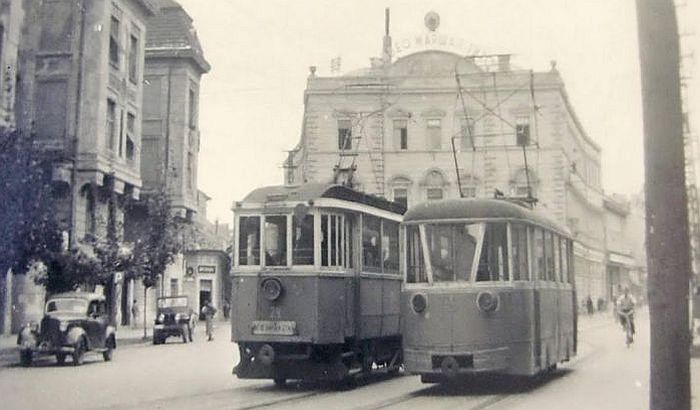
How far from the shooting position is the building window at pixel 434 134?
54688 millimetres

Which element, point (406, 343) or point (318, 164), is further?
point (318, 164)

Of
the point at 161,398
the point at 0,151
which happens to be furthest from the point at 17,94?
the point at 161,398

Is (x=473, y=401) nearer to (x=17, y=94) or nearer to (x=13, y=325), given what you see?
(x=13, y=325)

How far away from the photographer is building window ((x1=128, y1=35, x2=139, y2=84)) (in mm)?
39625

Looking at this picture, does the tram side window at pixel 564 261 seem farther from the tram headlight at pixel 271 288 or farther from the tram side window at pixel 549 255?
the tram headlight at pixel 271 288

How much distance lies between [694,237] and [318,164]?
24.6 meters

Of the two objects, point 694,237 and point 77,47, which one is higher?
point 77,47

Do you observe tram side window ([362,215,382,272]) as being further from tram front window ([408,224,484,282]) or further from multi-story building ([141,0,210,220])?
multi-story building ([141,0,210,220])

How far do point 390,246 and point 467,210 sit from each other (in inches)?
145

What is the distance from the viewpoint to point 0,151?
23.2 metres

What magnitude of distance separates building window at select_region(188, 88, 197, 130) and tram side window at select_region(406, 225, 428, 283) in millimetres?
34204

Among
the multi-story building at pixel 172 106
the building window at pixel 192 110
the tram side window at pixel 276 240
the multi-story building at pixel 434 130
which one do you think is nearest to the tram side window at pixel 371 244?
the tram side window at pixel 276 240

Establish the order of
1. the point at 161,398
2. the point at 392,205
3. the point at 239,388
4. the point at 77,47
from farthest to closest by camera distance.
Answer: the point at 77,47 → the point at 392,205 → the point at 239,388 → the point at 161,398

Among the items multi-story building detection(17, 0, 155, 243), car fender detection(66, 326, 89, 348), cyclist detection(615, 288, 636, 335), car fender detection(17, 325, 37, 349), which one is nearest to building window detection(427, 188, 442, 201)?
multi-story building detection(17, 0, 155, 243)
